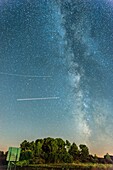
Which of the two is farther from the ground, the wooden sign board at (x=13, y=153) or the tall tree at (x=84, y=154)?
the tall tree at (x=84, y=154)

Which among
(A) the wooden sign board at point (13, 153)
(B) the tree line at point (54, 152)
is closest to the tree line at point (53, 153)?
(B) the tree line at point (54, 152)

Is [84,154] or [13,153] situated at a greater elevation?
[84,154]

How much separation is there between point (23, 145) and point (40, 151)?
19.7ft

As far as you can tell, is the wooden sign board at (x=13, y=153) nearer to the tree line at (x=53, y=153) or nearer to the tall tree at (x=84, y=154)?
the tree line at (x=53, y=153)

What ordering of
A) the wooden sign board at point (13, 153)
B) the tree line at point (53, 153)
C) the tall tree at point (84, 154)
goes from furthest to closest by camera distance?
the tall tree at point (84, 154) → the tree line at point (53, 153) → the wooden sign board at point (13, 153)

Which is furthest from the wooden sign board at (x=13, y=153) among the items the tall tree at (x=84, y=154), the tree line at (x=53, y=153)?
the tall tree at (x=84, y=154)

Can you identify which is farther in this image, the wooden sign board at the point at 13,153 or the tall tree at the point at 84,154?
the tall tree at the point at 84,154

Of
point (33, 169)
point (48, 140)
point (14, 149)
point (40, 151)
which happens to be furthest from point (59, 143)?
point (14, 149)

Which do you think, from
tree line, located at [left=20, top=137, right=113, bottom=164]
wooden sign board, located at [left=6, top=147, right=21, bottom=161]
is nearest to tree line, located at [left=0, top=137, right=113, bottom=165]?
tree line, located at [left=20, top=137, right=113, bottom=164]

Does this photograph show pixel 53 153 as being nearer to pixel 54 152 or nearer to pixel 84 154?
pixel 54 152

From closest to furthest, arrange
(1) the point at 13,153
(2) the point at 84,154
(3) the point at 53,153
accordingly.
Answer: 1. (1) the point at 13,153
2. (3) the point at 53,153
3. (2) the point at 84,154

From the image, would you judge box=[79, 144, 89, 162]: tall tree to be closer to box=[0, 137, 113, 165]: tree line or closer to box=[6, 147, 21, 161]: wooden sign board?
box=[0, 137, 113, 165]: tree line

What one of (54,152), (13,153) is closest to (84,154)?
(54,152)

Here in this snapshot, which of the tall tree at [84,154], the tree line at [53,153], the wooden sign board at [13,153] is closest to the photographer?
the wooden sign board at [13,153]
